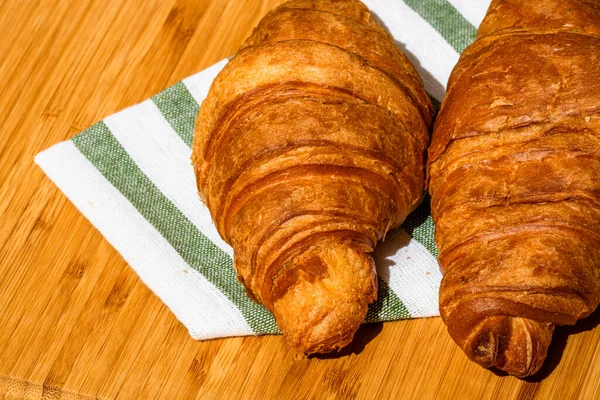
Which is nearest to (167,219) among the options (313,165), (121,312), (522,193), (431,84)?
(121,312)

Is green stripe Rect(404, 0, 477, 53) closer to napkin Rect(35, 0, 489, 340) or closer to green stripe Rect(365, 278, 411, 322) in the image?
napkin Rect(35, 0, 489, 340)

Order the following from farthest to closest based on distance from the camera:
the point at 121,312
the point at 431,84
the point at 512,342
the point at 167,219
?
the point at 431,84 < the point at 167,219 < the point at 121,312 < the point at 512,342

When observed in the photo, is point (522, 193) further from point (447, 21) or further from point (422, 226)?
point (447, 21)

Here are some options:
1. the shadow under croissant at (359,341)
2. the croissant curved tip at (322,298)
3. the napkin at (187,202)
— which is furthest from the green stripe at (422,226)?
the croissant curved tip at (322,298)

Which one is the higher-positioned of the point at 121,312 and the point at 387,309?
the point at 387,309

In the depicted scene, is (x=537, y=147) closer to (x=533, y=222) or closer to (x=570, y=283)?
(x=533, y=222)

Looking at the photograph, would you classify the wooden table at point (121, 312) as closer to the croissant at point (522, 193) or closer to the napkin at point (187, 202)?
the napkin at point (187, 202)
